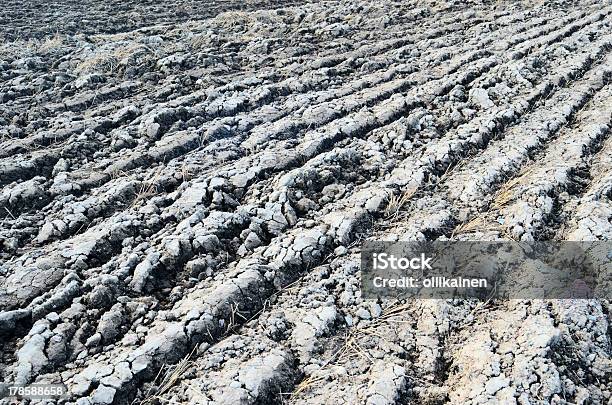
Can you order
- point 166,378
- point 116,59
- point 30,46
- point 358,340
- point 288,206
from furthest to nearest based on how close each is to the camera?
point 30,46 < point 116,59 < point 288,206 < point 358,340 < point 166,378

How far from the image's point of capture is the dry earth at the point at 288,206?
3.05 metres

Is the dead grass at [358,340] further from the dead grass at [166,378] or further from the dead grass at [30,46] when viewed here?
the dead grass at [30,46]

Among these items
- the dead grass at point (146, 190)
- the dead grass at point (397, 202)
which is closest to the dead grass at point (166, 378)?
the dead grass at point (146, 190)

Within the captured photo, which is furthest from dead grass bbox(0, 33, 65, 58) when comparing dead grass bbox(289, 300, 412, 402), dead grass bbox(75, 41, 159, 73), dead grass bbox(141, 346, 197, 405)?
dead grass bbox(289, 300, 412, 402)

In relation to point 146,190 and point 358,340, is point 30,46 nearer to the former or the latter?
point 146,190

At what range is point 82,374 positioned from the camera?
9.89 ft

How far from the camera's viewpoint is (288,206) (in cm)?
426

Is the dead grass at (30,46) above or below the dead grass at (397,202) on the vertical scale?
above

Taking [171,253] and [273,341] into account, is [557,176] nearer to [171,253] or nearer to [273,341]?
[273,341]

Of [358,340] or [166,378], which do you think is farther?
[358,340]

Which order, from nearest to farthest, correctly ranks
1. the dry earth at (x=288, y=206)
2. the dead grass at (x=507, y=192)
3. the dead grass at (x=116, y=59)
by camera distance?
the dry earth at (x=288, y=206)
the dead grass at (x=507, y=192)
the dead grass at (x=116, y=59)

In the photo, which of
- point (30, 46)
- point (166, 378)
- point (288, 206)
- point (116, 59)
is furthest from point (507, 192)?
point (30, 46)

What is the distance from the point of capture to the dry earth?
3.05 metres

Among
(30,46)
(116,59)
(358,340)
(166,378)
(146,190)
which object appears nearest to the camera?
(166,378)
